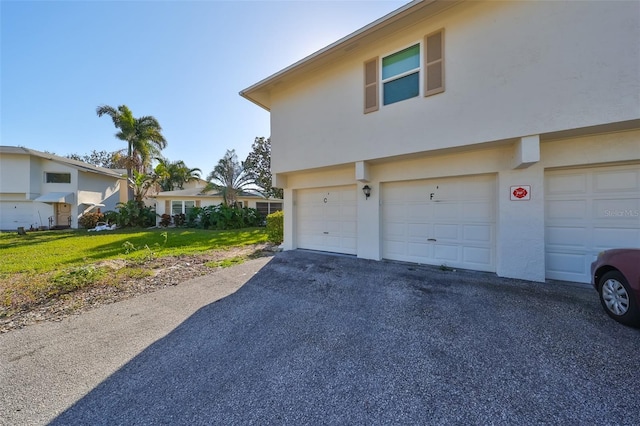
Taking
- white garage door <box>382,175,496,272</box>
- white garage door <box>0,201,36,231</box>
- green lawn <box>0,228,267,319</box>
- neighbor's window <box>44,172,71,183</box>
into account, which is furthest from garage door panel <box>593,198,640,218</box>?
white garage door <box>0,201,36,231</box>

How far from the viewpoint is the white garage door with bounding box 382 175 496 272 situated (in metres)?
5.88

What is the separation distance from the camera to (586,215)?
16.4 ft

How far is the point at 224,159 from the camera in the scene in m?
18.8

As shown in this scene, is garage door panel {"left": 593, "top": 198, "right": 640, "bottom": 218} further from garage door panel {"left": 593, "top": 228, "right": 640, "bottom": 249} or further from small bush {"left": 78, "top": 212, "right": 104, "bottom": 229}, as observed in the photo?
small bush {"left": 78, "top": 212, "right": 104, "bottom": 229}

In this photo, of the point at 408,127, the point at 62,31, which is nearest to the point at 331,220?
the point at 408,127

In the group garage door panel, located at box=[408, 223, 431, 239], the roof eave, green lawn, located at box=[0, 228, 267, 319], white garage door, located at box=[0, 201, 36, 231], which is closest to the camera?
green lawn, located at box=[0, 228, 267, 319]

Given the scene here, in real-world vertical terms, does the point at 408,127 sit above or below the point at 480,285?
above

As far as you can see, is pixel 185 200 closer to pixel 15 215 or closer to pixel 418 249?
pixel 15 215

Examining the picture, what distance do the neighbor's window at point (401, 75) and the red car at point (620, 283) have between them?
4.82 meters

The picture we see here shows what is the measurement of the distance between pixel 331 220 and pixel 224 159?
1366 cm

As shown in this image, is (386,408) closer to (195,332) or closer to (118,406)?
(118,406)

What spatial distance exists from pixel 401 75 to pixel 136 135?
24360 mm

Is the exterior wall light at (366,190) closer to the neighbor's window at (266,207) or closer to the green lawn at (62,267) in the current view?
the green lawn at (62,267)

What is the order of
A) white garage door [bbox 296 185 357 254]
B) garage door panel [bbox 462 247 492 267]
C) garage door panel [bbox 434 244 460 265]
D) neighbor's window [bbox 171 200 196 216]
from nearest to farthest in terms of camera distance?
garage door panel [bbox 462 247 492 267]
garage door panel [bbox 434 244 460 265]
white garage door [bbox 296 185 357 254]
neighbor's window [bbox 171 200 196 216]
